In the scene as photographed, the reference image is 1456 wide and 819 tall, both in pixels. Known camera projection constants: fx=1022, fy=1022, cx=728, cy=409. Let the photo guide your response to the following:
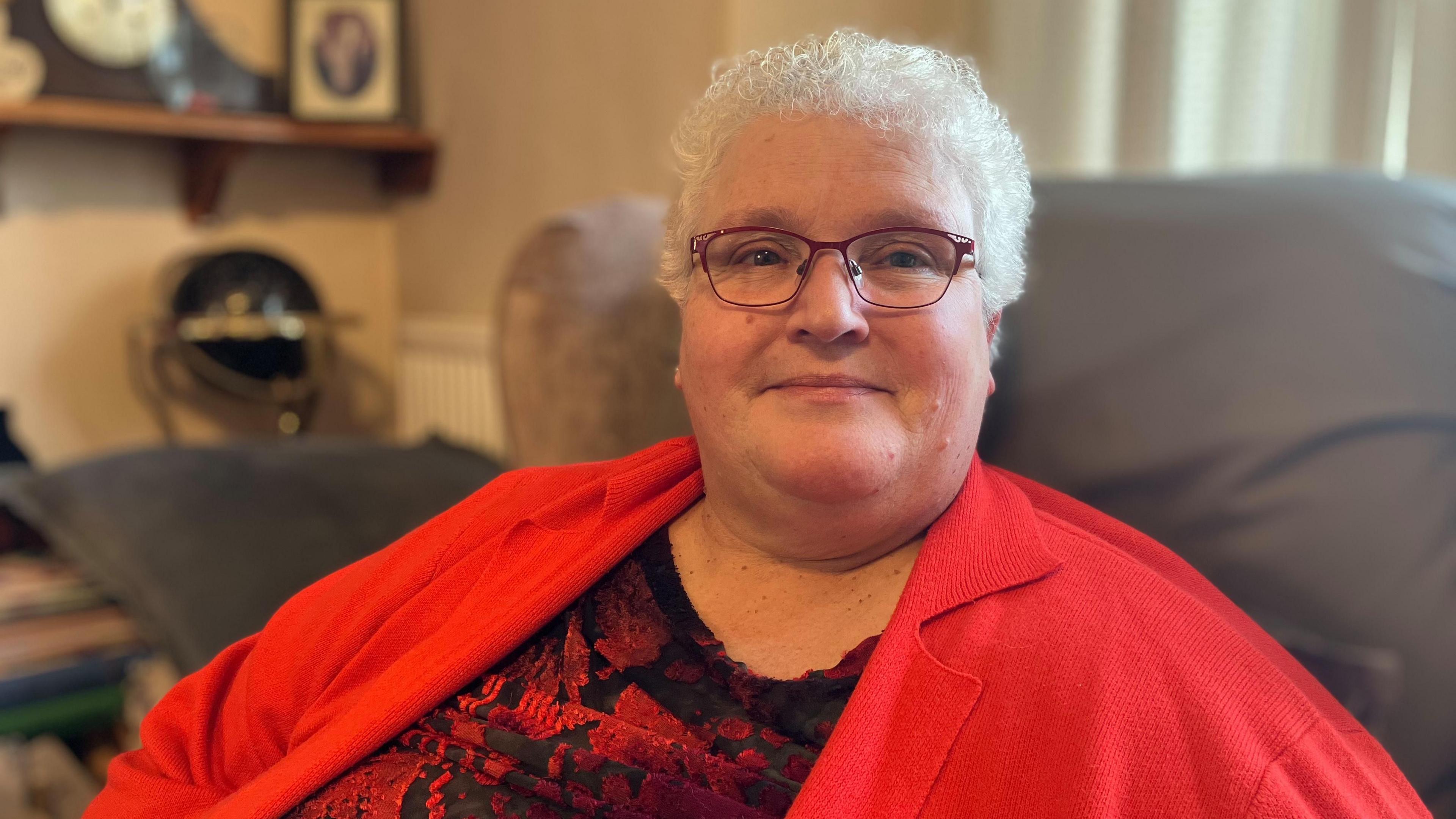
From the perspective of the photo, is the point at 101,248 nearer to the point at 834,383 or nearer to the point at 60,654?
the point at 60,654

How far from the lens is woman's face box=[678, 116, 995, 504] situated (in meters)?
0.63

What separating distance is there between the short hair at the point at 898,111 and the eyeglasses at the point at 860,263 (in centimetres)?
4

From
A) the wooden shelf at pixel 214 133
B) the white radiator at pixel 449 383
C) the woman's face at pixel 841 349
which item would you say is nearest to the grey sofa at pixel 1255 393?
the woman's face at pixel 841 349

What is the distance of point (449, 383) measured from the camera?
2.85 meters

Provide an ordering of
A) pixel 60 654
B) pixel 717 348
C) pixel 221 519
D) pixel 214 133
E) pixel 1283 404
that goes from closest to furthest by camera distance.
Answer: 1. pixel 717 348
2. pixel 1283 404
3. pixel 221 519
4. pixel 60 654
5. pixel 214 133

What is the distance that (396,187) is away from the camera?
3.18m

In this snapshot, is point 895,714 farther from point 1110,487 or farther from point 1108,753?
point 1110,487

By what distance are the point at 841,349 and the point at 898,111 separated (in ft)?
0.53

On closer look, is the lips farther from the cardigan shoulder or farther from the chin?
the cardigan shoulder

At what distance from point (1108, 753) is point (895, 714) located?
0.39 ft

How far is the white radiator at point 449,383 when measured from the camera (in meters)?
2.67

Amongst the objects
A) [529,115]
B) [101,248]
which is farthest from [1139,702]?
[101,248]

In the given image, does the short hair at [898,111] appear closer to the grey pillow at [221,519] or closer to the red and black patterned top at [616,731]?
the red and black patterned top at [616,731]

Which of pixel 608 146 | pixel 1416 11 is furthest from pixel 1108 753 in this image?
pixel 608 146
